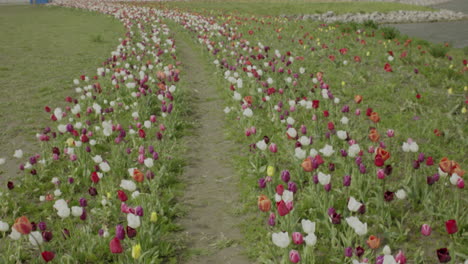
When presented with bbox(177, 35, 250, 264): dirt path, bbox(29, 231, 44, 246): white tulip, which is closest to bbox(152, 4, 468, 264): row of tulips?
bbox(177, 35, 250, 264): dirt path

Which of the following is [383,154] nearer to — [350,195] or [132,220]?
[350,195]

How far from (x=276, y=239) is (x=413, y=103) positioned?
6.29m

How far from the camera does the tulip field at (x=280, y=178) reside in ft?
14.1

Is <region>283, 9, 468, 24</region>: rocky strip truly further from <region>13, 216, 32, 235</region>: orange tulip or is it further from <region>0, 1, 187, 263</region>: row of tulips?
<region>13, 216, 32, 235</region>: orange tulip

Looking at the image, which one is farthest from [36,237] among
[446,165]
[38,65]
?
[38,65]

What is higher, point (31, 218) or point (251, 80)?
point (251, 80)

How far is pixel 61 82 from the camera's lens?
12258 millimetres

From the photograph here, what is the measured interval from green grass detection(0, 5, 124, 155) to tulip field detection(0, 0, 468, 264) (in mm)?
1026

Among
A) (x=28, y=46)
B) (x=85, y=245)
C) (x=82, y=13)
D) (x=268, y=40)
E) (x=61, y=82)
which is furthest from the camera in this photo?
(x=82, y=13)

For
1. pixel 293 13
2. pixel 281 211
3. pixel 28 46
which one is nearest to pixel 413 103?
pixel 281 211

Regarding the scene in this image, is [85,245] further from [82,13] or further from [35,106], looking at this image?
[82,13]

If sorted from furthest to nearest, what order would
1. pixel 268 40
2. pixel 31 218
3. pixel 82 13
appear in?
pixel 82 13 → pixel 268 40 → pixel 31 218

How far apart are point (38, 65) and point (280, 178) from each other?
12.5m

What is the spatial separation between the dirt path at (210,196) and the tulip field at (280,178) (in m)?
0.16
